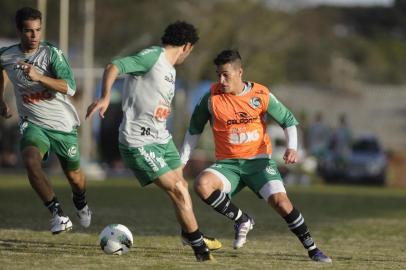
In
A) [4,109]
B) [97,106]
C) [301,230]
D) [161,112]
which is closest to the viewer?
[97,106]

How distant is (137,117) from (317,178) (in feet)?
92.5

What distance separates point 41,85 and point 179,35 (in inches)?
80.5

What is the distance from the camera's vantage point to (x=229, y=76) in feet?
37.4

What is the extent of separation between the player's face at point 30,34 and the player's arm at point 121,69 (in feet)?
6.12

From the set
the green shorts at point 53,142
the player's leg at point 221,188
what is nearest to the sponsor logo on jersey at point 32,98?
the green shorts at point 53,142

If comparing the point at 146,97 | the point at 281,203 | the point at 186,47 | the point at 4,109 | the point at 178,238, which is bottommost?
the point at 178,238

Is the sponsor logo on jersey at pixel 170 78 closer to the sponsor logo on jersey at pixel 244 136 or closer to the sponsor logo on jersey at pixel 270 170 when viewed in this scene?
the sponsor logo on jersey at pixel 244 136

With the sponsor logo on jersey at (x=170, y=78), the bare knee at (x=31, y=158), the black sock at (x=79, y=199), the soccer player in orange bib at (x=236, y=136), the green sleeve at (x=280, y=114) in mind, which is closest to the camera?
the sponsor logo on jersey at (x=170, y=78)

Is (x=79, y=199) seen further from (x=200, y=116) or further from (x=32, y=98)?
(x=200, y=116)

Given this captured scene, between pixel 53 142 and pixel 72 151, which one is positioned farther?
pixel 72 151

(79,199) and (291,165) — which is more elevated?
(79,199)

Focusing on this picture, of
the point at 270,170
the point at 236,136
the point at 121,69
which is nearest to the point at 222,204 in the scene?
the point at 270,170

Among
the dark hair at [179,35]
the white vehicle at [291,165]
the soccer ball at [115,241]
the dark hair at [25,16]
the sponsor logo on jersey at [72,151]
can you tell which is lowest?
the white vehicle at [291,165]

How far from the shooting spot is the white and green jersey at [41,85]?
469 inches
